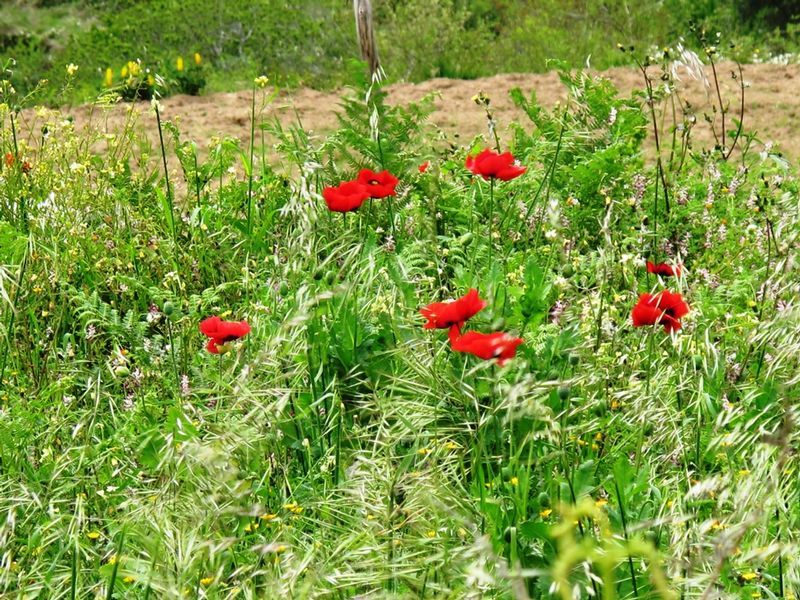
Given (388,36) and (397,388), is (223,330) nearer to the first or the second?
(397,388)

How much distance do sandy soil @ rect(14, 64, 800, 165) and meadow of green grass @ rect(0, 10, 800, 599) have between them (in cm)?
196

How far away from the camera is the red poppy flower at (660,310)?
7.27 feet

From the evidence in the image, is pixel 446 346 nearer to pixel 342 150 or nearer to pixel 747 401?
pixel 747 401

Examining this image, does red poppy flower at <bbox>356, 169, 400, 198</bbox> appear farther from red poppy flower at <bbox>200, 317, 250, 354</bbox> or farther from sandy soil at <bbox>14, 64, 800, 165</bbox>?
sandy soil at <bbox>14, 64, 800, 165</bbox>

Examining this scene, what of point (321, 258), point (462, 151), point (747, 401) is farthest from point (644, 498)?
point (462, 151)

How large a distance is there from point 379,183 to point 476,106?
4.40 meters

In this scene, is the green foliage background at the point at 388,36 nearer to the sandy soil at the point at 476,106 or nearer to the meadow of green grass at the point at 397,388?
the sandy soil at the point at 476,106

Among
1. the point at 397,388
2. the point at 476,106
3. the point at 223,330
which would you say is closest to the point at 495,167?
the point at 397,388

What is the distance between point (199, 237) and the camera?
3.88 meters

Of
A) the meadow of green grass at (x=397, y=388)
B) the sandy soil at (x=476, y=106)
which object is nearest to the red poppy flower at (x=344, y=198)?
the meadow of green grass at (x=397, y=388)

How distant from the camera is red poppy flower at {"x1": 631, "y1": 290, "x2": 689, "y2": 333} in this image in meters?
2.22

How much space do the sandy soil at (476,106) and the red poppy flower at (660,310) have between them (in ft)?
12.8

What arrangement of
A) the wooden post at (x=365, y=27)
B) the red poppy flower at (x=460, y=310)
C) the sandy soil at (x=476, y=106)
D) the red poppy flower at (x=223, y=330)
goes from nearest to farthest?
the red poppy flower at (x=460, y=310), the red poppy flower at (x=223, y=330), the sandy soil at (x=476, y=106), the wooden post at (x=365, y=27)

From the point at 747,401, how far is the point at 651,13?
1109 centimetres
